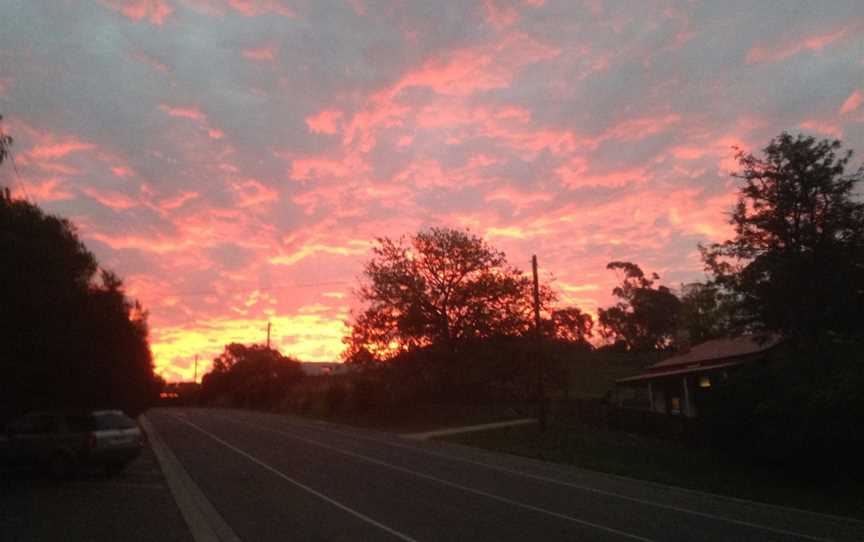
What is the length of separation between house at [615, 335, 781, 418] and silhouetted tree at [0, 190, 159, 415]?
24.8m

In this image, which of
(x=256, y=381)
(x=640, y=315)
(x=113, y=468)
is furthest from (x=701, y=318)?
(x=113, y=468)

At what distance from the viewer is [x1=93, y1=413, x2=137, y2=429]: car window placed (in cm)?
1830

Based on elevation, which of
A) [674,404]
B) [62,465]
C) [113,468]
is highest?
[674,404]

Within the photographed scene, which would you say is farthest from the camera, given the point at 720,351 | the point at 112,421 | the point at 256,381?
the point at 256,381

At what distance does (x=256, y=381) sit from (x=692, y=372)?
6162cm

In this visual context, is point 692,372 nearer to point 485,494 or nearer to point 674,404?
point 674,404

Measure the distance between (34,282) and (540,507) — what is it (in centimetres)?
1291

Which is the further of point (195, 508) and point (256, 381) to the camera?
point (256, 381)

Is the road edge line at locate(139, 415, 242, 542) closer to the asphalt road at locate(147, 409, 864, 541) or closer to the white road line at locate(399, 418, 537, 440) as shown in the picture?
the asphalt road at locate(147, 409, 864, 541)

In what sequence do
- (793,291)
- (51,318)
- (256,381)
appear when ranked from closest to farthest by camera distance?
(51,318) → (793,291) → (256,381)

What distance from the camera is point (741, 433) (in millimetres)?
24094

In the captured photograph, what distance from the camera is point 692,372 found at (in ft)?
121

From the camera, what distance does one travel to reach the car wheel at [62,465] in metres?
17.8

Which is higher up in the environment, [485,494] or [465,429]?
[465,429]
